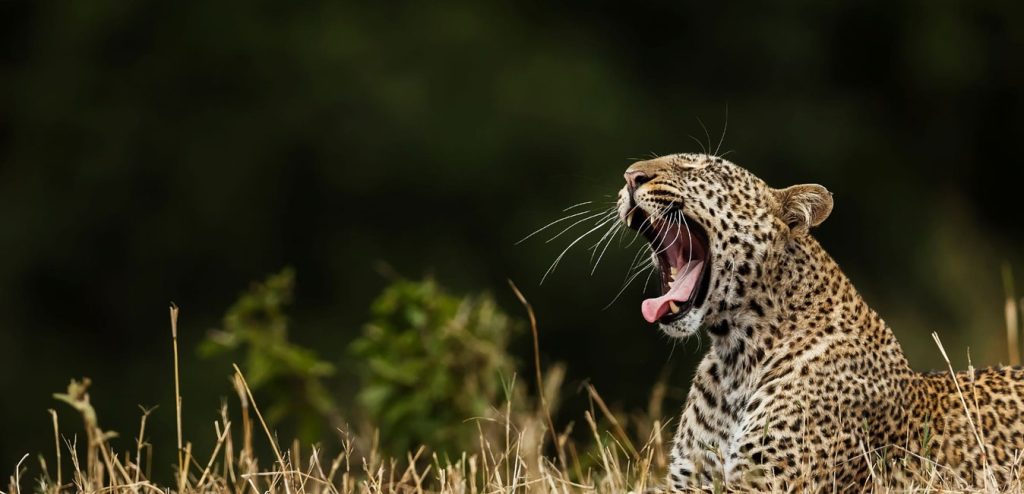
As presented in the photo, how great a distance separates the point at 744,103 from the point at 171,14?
5.67m

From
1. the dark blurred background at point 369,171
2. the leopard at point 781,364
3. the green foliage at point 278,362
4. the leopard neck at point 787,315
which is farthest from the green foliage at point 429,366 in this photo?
the dark blurred background at point 369,171

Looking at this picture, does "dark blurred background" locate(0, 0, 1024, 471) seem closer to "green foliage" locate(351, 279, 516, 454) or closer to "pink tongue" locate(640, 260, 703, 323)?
"green foliage" locate(351, 279, 516, 454)

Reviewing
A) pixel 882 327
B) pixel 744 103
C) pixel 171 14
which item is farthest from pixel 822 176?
pixel 882 327

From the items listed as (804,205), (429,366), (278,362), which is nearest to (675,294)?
(804,205)

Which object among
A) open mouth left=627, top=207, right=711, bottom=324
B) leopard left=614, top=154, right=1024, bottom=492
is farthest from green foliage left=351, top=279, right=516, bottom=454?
leopard left=614, top=154, right=1024, bottom=492

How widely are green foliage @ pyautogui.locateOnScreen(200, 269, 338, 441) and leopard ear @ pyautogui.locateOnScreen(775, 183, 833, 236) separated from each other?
3.11 meters

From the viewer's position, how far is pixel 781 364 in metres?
5.49

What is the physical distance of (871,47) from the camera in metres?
18.5

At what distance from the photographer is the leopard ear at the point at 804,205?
221 inches

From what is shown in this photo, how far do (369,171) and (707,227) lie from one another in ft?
37.9

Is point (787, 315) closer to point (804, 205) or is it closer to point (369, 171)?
point (804, 205)

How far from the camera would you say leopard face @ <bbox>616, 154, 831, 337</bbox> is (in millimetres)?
5516

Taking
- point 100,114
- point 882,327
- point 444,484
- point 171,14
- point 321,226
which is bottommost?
point 444,484

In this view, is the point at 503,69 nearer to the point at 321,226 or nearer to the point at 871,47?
the point at 321,226
